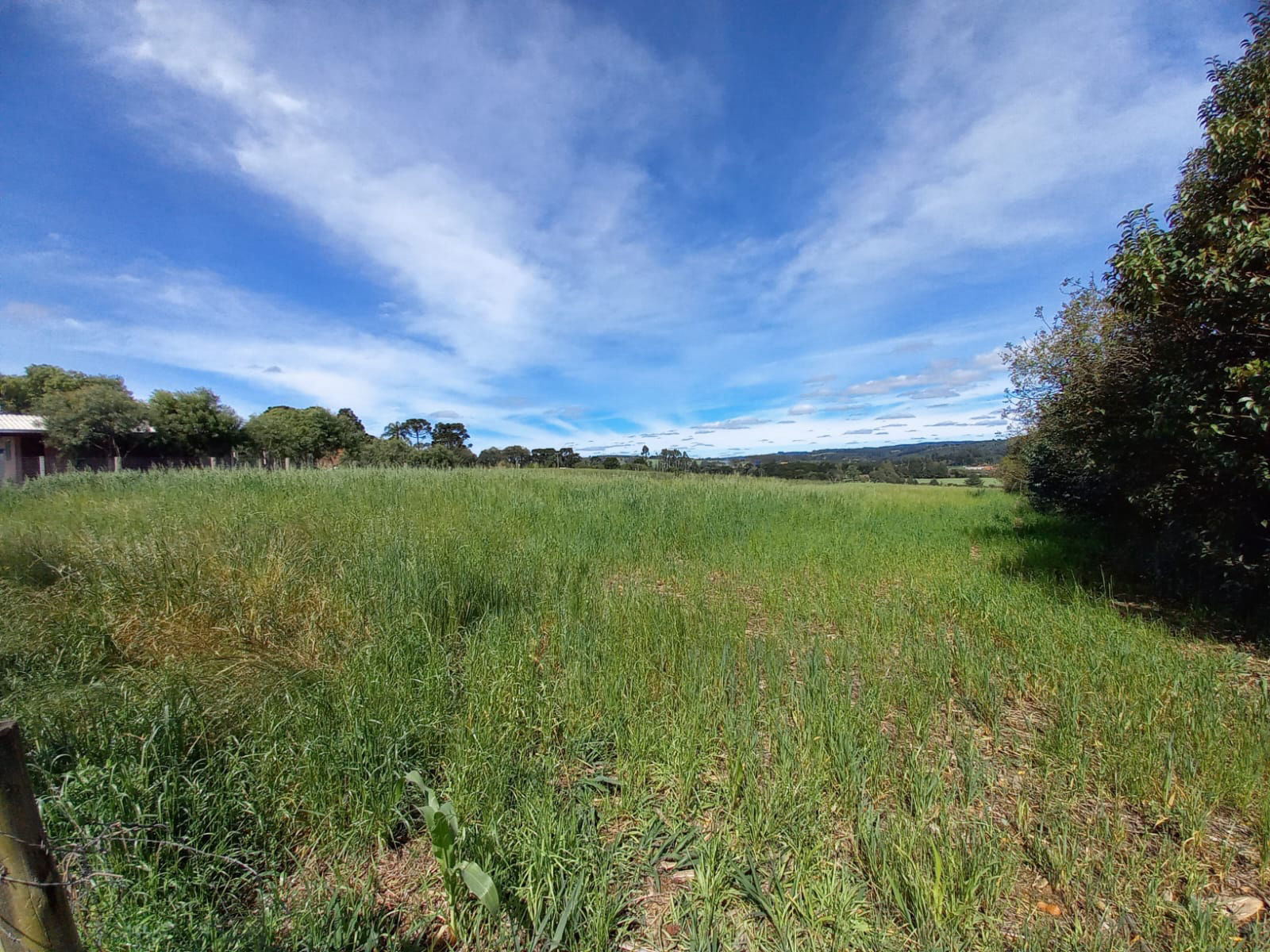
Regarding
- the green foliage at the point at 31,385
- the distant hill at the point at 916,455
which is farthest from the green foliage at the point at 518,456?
the green foliage at the point at 31,385

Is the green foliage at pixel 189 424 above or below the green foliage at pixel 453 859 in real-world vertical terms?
above

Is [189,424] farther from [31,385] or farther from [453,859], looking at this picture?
[453,859]

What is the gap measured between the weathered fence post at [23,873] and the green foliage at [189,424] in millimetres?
33716

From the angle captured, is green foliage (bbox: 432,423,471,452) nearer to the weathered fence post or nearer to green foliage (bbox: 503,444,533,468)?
green foliage (bbox: 503,444,533,468)

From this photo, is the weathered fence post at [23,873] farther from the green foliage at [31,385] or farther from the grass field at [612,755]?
Result: the green foliage at [31,385]

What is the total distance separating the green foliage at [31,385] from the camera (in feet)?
111

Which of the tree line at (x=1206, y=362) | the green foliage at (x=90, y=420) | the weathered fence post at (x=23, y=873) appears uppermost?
the green foliage at (x=90, y=420)

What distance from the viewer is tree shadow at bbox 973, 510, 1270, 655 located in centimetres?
416

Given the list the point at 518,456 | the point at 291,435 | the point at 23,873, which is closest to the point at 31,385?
the point at 291,435

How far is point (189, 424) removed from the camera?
25.9 metres

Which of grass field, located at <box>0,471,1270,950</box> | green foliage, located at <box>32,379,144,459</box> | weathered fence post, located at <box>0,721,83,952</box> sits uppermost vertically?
green foliage, located at <box>32,379,144,459</box>

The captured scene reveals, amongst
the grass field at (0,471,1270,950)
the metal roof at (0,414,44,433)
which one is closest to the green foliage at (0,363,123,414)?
Result: the metal roof at (0,414,44,433)

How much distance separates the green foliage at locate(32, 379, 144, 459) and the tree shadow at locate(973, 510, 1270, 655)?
35099 millimetres

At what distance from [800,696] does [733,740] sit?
623 mm
